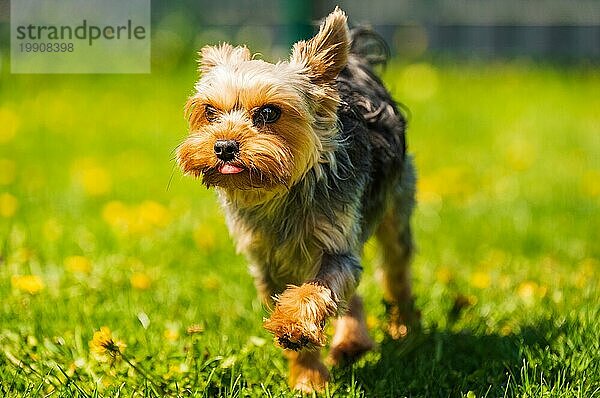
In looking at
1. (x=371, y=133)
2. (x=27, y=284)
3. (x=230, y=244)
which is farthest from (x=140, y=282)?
(x=371, y=133)

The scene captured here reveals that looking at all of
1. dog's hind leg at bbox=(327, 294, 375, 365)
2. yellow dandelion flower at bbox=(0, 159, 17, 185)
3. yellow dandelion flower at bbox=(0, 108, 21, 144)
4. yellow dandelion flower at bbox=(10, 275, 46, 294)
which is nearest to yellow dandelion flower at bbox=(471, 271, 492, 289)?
dog's hind leg at bbox=(327, 294, 375, 365)

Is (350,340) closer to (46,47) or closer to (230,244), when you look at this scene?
(230,244)

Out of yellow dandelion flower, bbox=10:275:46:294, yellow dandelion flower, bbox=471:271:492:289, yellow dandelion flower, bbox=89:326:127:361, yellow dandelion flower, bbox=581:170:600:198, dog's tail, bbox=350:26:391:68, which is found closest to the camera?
yellow dandelion flower, bbox=89:326:127:361

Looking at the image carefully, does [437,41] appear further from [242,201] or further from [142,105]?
[242,201]

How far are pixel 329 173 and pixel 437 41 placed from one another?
913 centimetres

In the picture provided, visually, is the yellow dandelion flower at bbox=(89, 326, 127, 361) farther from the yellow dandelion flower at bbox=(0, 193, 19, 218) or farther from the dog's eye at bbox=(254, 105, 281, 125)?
the yellow dandelion flower at bbox=(0, 193, 19, 218)

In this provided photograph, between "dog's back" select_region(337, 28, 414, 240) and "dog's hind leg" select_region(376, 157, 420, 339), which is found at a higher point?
"dog's back" select_region(337, 28, 414, 240)

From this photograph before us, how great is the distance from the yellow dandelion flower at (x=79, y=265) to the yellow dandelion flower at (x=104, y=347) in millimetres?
1119

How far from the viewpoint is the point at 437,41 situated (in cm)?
1242

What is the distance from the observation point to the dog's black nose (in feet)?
10.6

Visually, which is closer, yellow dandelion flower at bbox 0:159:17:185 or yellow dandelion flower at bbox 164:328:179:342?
yellow dandelion flower at bbox 164:328:179:342

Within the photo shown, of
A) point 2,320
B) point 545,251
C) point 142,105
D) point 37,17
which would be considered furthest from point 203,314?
point 37,17

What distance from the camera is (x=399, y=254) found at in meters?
4.67

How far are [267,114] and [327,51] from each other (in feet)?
1.15
